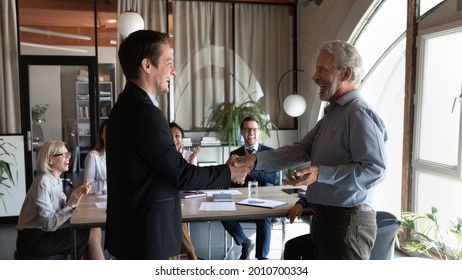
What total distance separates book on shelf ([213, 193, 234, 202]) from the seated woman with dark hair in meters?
0.94

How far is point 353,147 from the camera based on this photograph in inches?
79.6

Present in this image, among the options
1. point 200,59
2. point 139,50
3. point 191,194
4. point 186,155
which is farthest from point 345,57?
point 200,59

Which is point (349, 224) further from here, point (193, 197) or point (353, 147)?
point (193, 197)

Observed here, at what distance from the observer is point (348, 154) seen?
208 centimetres


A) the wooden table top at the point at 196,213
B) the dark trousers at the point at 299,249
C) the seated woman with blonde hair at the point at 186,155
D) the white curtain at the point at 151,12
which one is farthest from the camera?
the white curtain at the point at 151,12

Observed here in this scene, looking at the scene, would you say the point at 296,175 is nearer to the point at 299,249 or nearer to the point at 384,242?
the point at 384,242

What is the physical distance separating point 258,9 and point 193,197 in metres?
3.96

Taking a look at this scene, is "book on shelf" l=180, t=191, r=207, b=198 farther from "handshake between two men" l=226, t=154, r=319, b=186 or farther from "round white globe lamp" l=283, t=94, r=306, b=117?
"round white globe lamp" l=283, t=94, r=306, b=117

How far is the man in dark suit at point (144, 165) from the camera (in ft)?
5.90

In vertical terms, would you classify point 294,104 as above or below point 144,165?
above

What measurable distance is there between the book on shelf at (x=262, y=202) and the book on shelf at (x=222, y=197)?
12cm

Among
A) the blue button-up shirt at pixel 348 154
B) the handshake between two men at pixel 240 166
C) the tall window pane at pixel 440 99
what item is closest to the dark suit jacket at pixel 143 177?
the handshake between two men at pixel 240 166

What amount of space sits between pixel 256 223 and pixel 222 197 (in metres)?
0.84

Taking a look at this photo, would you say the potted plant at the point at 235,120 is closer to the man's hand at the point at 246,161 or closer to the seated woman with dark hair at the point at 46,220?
the seated woman with dark hair at the point at 46,220
